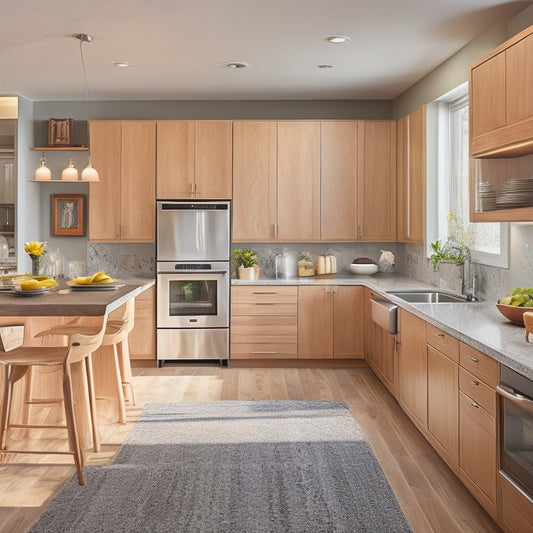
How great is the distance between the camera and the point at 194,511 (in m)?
3.18

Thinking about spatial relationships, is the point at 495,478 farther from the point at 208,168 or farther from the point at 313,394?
the point at 208,168

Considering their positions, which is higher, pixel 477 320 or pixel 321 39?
pixel 321 39

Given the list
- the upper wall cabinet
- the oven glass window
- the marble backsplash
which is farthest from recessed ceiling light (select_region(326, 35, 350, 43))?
the marble backsplash

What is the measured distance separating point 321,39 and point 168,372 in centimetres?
325

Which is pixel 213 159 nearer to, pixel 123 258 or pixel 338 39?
pixel 123 258

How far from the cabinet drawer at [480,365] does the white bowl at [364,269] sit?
11.1 feet

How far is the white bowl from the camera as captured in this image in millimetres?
6598

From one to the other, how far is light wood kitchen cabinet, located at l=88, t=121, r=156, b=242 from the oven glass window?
57 cm

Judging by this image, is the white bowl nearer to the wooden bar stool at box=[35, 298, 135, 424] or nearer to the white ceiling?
the white ceiling

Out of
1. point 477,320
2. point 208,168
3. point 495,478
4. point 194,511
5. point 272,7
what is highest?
point 272,7

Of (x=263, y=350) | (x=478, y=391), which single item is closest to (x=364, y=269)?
(x=263, y=350)

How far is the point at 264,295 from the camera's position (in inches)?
246

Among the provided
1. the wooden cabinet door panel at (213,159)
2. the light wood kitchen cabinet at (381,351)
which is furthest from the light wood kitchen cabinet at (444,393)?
the wooden cabinet door panel at (213,159)

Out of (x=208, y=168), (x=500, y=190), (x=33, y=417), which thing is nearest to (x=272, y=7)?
(x=500, y=190)
